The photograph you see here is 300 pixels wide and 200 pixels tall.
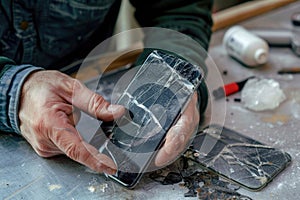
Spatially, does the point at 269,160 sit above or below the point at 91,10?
below

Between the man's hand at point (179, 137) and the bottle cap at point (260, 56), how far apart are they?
0.28 m

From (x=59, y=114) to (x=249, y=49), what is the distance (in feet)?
1.35

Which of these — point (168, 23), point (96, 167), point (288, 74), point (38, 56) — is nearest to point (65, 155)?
point (96, 167)

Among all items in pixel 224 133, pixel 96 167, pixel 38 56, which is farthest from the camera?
pixel 38 56

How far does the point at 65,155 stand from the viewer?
2.04 feet

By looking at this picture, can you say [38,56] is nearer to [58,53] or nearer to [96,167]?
[58,53]

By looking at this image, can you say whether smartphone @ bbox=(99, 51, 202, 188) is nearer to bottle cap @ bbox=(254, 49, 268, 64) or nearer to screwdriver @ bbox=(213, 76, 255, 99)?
screwdriver @ bbox=(213, 76, 255, 99)

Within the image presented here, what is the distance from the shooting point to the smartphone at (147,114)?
0.56 metres

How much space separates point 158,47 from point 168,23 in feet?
0.31

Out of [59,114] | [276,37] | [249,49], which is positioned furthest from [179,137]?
[276,37]

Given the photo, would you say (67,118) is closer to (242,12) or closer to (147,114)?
(147,114)

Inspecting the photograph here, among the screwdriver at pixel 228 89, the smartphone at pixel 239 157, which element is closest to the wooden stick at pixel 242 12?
the screwdriver at pixel 228 89

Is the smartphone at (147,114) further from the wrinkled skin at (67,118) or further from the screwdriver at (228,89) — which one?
the screwdriver at (228,89)

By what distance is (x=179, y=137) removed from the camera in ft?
1.86
